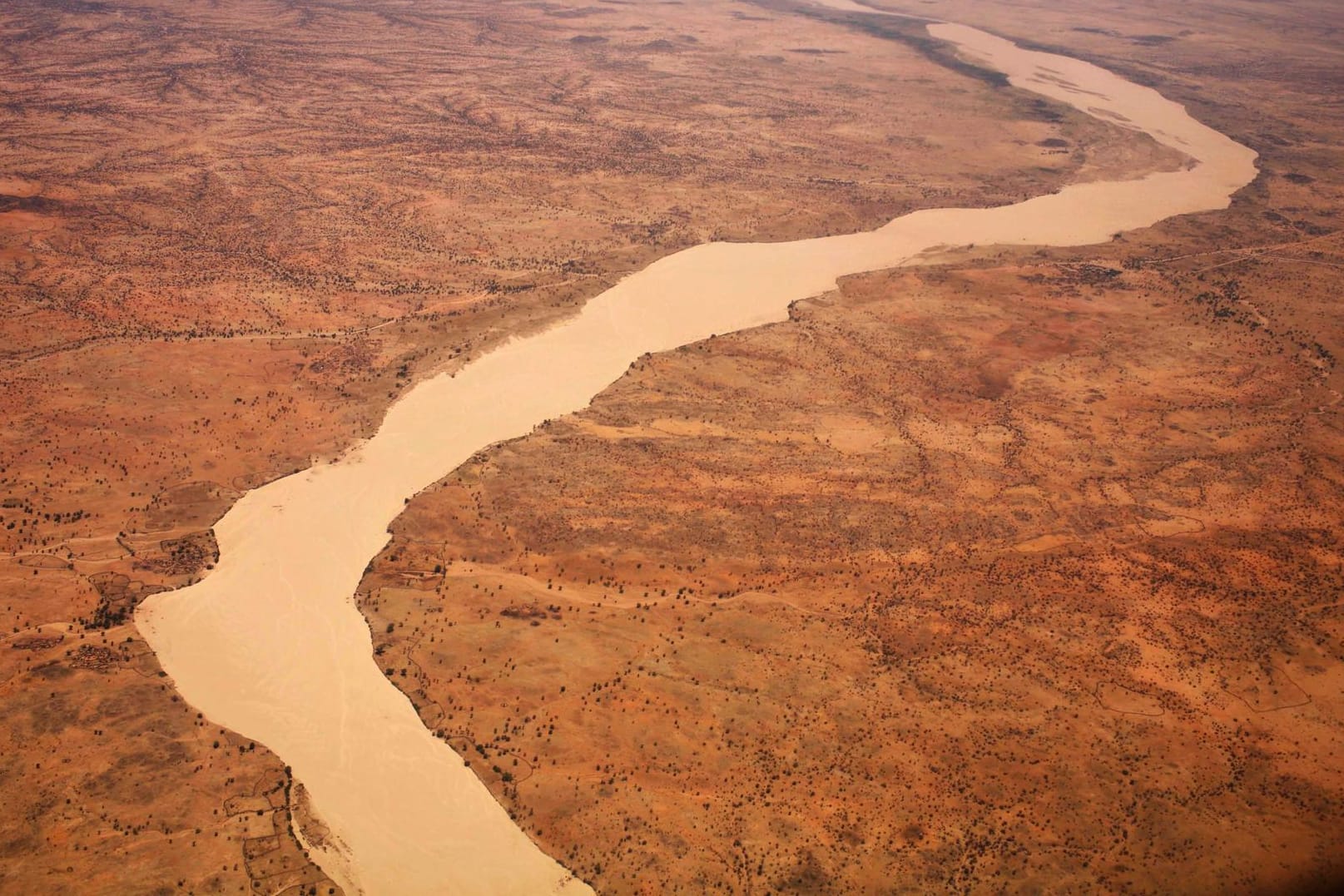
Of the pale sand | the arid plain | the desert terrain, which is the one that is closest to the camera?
the desert terrain

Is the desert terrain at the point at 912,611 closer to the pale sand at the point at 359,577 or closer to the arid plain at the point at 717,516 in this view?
the arid plain at the point at 717,516

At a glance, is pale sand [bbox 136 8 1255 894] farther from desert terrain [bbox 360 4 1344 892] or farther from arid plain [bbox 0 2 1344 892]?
desert terrain [bbox 360 4 1344 892]

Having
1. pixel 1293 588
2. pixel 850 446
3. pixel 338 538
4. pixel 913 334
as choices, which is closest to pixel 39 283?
pixel 338 538

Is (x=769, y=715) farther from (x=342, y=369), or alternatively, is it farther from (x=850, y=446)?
(x=342, y=369)

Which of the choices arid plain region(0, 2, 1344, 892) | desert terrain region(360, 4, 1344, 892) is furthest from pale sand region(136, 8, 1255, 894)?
desert terrain region(360, 4, 1344, 892)

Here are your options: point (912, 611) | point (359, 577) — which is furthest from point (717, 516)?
point (359, 577)

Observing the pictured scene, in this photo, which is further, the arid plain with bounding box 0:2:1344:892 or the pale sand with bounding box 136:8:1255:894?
the pale sand with bounding box 136:8:1255:894
